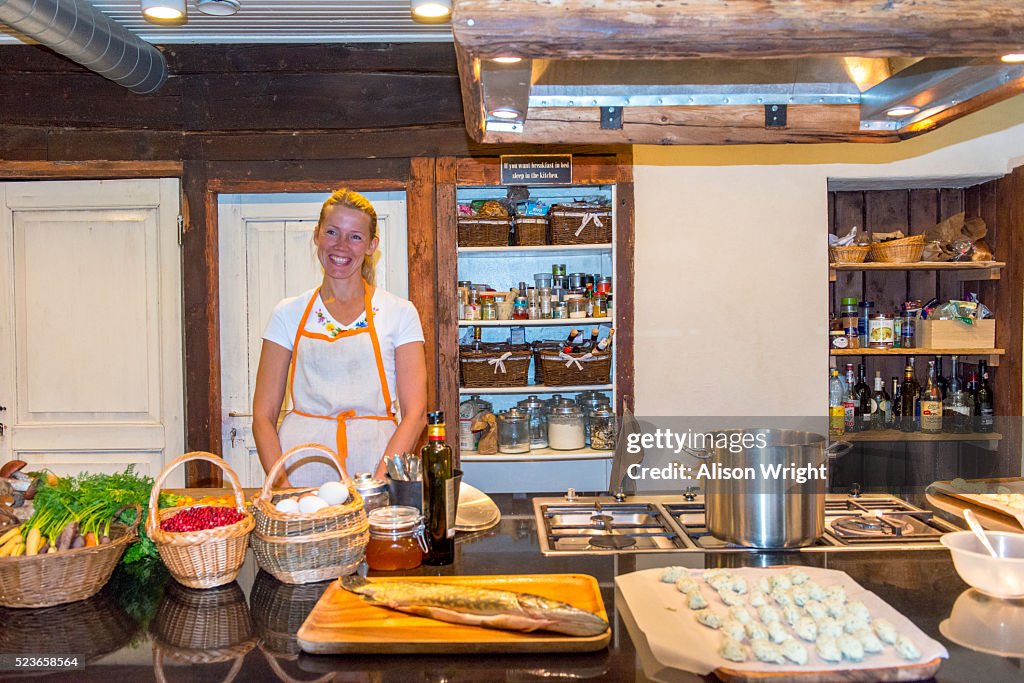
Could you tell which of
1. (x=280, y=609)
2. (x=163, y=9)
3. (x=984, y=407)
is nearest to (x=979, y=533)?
(x=280, y=609)

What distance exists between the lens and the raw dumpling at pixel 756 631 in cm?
136

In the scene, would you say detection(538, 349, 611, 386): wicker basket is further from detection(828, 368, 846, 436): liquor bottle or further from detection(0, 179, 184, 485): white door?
detection(0, 179, 184, 485): white door

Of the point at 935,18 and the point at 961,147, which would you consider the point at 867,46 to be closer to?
the point at 935,18

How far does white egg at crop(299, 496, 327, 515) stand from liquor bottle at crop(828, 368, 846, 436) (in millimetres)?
3097

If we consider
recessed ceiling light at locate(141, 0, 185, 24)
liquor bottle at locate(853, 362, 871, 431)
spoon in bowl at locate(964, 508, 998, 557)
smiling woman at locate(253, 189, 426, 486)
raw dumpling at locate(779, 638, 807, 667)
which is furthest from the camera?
liquor bottle at locate(853, 362, 871, 431)

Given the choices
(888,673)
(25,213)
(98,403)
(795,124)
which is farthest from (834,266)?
(25,213)

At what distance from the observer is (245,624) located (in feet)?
4.99


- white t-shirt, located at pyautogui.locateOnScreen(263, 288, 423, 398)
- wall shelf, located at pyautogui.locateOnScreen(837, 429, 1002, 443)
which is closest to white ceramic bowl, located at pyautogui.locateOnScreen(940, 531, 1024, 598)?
white t-shirt, located at pyautogui.locateOnScreen(263, 288, 423, 398)

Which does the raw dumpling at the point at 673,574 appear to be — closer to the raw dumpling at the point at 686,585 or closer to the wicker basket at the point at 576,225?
the raw dumpling at the point at 686,585

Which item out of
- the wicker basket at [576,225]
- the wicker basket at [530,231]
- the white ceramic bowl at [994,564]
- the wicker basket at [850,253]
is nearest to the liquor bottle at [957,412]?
the wicker basket at [850,253]

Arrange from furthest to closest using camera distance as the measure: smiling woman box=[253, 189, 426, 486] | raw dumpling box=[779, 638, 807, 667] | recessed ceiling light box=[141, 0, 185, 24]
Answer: recessed ceiling light box=[141, 0, 185, 24] → smiling woman box=[253, 189, 426, 486] → raw dumpling box=[779, 638, 807, 667]

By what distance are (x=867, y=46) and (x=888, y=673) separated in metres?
1.05

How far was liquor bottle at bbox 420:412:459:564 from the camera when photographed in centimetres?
183

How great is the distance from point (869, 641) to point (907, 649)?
0.18 ft
